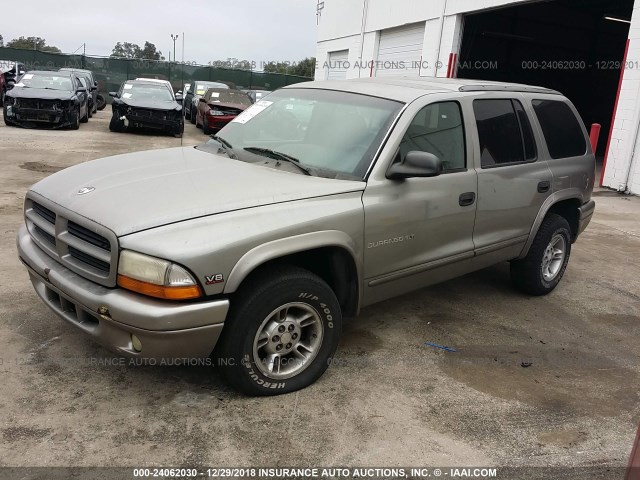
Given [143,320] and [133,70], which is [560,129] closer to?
[143,320]

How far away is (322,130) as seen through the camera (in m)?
3.78

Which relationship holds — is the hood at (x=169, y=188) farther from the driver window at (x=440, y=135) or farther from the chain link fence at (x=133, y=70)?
the chain link fence at (x=133, y=70)

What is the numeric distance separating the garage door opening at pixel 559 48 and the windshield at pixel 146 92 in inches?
363

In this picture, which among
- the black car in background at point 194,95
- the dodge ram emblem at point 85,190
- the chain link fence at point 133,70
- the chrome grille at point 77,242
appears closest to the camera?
the chrome grille at point 77,242

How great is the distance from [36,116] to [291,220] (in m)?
13.8

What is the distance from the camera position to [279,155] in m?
3.69

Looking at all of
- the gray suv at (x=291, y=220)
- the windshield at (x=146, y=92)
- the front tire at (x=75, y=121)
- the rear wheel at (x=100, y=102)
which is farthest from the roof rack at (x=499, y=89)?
the rear wheel at (x=100, y=102)

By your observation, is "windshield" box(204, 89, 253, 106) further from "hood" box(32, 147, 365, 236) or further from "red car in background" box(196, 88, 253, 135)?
"hood" box(32, 147, 365, 236)

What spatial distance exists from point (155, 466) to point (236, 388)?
2.10ft

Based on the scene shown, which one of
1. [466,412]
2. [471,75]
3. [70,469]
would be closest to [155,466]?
[70,469]

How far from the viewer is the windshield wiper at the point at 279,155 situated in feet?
11.5

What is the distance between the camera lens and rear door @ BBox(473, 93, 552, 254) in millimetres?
4160

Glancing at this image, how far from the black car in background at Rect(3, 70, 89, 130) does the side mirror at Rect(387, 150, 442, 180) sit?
13356 mm

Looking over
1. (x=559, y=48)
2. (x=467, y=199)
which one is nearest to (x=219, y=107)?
(x=467, y=199)
